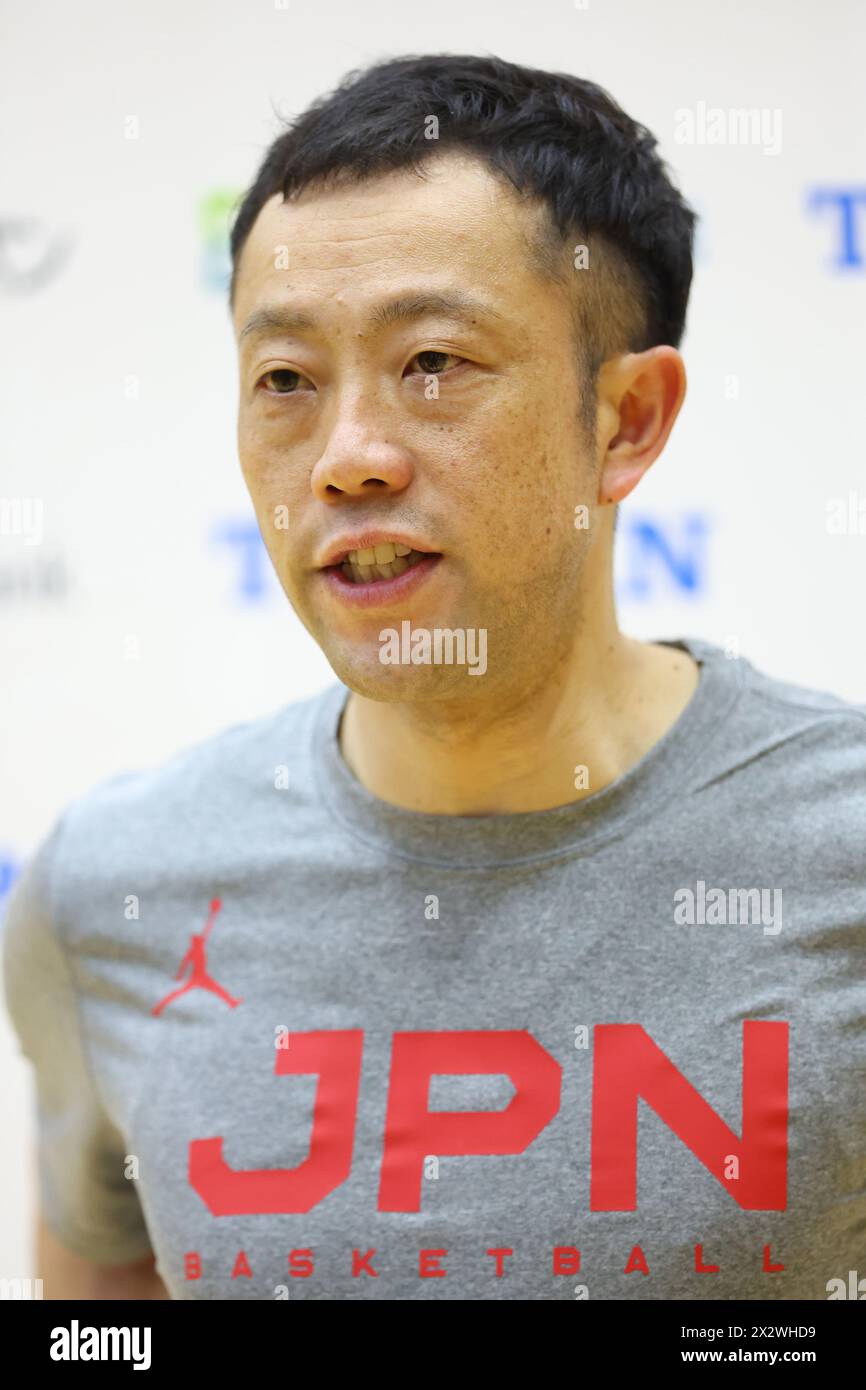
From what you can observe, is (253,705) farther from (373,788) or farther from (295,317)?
(295,317)

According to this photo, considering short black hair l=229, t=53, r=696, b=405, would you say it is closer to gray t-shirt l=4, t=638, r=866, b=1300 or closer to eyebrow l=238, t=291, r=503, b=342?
eyebrow l=238, t=291, r=503, b=342

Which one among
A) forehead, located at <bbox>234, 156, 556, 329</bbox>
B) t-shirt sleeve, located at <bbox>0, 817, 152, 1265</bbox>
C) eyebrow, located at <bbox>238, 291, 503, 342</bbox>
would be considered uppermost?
forehead, located at <bbox>234, 156, 556, 329</bbox>

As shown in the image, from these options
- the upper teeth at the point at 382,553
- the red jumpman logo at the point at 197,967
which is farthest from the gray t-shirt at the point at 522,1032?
the upper teeth at the point at 382,553

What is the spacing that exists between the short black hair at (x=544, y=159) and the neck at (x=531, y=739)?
0.95 feet

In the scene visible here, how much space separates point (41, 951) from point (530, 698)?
62cm

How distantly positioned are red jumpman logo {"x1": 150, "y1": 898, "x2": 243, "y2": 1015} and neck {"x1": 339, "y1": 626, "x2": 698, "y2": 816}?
0.22 m

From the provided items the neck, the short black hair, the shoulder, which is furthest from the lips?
the shoulder

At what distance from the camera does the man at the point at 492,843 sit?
4.14ft

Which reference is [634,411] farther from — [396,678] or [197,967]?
[197,967]

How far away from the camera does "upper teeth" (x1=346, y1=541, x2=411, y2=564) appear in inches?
49.9

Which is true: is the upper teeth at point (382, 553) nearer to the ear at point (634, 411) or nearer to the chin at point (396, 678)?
the chin at point (396, 678)

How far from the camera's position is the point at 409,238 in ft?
4.15

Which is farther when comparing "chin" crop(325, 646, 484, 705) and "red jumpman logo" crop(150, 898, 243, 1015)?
"red jumpman logo" crop(150, 898, 243, 1015)

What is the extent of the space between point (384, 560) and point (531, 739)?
24 cm
